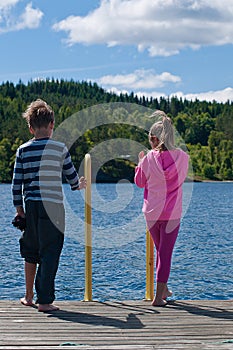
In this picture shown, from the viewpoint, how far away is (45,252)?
5945 millimetres

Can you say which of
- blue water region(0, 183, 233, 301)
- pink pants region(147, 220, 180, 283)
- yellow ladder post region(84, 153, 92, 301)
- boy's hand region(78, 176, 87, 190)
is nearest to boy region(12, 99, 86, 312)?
boy's hand region(78, 176, 87, 190)

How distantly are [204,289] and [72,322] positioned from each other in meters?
7.98

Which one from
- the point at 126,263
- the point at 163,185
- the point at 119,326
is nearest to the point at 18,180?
the point at 163,185

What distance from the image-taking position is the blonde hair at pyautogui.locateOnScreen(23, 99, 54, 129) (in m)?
5.88

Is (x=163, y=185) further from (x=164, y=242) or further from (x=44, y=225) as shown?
(x=44, y=225)

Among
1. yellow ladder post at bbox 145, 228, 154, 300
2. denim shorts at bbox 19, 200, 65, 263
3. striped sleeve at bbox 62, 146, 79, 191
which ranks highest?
striped sleeve at bbox 62, 146, 79, 191

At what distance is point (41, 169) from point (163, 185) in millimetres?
1251

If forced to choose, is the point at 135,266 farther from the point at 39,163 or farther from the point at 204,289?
the point at 39,163

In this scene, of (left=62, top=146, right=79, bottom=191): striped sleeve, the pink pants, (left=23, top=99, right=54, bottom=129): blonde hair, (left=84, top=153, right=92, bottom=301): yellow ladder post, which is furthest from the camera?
(left=84, top=153, right=92, bottom=301): yellow ladder post

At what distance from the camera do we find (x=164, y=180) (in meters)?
6.25

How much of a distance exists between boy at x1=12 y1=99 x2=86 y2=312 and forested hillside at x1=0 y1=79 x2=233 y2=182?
53.3 metres

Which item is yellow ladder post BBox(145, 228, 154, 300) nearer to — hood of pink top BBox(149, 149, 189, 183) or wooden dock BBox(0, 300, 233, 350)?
wooden dock BBox(0, 300, 233, 350)

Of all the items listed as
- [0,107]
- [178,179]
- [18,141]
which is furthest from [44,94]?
[178,179]

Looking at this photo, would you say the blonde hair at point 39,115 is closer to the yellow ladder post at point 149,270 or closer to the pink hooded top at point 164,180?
the pink hooded top at point 164,180
